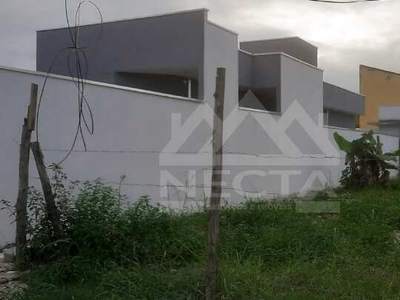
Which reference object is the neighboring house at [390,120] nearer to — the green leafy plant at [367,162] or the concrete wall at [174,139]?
the concrete wall at [174,139]

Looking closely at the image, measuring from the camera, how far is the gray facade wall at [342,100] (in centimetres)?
2288

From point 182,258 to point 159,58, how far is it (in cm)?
734

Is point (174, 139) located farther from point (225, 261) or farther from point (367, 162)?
point (367, 162)

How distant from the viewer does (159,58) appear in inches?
493

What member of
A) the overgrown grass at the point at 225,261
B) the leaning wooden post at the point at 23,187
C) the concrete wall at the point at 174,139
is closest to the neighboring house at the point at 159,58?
the concrete wall at the point at 174,139

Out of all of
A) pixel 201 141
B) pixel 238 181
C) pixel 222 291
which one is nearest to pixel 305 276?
pixel 222 291

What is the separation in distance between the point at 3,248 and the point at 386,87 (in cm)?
3410

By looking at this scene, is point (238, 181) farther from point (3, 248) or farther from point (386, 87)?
point (386, 87)

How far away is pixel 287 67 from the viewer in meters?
15.7

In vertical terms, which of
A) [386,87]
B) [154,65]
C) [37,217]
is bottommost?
[37,217]

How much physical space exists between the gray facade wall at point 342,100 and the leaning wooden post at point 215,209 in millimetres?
18515

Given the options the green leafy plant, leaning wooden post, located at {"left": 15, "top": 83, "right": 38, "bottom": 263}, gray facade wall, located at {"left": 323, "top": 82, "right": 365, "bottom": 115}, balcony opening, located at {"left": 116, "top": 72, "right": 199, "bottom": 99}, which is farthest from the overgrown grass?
gray facade wall, located at {"left": 323, "top": 82, "right": 365, "bottom": 115}

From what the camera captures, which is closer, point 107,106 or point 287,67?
point 107,106

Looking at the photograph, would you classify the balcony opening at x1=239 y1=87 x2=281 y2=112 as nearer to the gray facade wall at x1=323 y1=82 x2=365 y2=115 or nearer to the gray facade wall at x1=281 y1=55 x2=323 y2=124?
the gray facade wall at x1=281 y1=55 x2=323 y2=124
